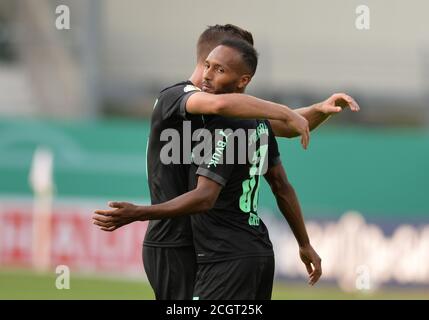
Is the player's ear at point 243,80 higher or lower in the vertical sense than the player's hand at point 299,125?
higher

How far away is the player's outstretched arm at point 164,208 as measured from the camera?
20.9ft

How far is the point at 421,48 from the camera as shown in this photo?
78.0ft

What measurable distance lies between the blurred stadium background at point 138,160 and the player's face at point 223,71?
7120 millimetres

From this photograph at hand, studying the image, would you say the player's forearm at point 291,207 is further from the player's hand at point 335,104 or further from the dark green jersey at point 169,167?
the dark green jersey at point 169,167

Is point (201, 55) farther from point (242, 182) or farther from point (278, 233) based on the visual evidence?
point (278, 233)

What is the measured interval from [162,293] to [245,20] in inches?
666

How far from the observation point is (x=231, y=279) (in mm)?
6848

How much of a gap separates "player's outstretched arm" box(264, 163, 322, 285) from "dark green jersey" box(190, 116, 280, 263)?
36 centimetres

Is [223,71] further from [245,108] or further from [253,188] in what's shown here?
[253,188]

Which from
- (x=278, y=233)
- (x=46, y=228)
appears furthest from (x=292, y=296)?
(x=46, y=228)

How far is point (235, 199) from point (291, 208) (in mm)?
720

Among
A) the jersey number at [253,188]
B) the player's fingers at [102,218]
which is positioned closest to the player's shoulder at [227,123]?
the jersey number at [253,188]

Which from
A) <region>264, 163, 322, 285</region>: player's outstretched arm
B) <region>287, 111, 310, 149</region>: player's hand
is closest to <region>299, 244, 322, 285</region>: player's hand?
<region>264, 163, 322, 285</region>: player's outstretched arm

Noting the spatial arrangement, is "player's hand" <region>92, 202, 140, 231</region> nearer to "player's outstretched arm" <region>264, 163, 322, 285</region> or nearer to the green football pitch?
"player's outstretched arm" <region>264, 163, 322, 285</region>
